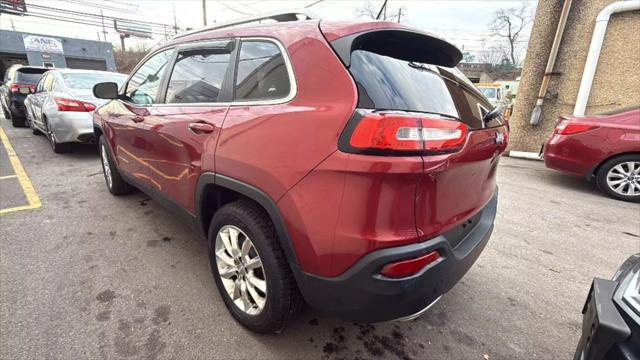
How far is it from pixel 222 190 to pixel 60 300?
4.50 ft

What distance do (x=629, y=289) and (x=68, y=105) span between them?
6779 mm

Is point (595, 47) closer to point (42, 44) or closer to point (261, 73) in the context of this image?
point (261, 73)

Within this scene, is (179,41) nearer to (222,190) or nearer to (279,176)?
(222,190)

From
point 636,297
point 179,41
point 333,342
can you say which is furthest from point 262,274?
point 179,41

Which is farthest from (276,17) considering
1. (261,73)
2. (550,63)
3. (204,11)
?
(204,11)

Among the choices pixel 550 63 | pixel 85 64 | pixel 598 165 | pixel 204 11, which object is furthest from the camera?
pixel 85 64

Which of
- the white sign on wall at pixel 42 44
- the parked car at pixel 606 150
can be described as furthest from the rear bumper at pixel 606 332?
the white sign on wall at pixel 42 44

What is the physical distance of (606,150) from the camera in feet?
14.9

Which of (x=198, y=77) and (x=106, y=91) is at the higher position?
(x=198, y=77)

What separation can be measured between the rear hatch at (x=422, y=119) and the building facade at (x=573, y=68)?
22.6 ft

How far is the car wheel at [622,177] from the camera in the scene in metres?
4.44

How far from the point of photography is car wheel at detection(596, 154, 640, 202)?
4441mm

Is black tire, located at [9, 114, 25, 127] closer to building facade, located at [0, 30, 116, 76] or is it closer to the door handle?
the door handle

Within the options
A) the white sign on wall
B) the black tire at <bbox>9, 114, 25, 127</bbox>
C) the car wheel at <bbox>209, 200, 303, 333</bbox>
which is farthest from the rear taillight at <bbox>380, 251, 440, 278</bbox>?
the white sign on wall
